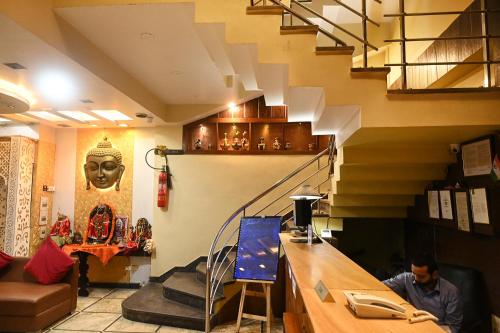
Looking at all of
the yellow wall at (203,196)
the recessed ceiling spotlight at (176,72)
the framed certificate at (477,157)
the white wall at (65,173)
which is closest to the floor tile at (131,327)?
the yellow wall at (203,196)

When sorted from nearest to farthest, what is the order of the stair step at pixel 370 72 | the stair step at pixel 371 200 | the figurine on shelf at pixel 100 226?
1. the stair step at pixel 370 72
2. the stair step at pixel 371 200
3. the figurine on shelf at pixel 100 226

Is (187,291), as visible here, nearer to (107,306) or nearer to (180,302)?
(180,302)

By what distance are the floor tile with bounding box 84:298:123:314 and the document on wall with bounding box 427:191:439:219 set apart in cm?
404

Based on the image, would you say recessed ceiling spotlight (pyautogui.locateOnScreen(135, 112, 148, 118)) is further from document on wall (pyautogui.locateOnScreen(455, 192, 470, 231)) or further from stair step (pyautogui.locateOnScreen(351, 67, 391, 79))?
document on wall (pyautogui.locateOnScreen(455, 192, 470, 231))

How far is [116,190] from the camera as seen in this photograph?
5.75m

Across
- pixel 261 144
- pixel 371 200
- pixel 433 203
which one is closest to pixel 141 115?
pixel 261 144

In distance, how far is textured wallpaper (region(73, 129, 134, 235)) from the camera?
18.8ft

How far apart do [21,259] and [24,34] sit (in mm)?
3119

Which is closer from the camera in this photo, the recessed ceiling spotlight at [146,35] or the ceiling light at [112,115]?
the recessed ceiling spotlight at [146,35]

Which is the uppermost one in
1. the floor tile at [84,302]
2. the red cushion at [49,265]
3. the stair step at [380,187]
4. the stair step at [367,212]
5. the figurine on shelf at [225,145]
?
the figurine on shelf at [225,145]

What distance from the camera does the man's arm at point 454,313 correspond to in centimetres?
211

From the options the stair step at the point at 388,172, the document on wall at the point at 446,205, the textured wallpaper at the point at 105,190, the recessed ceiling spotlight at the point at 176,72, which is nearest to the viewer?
the document on wall at the point at 446,205

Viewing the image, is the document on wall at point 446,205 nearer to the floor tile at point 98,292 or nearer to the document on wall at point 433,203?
the document on wall at point 433,203

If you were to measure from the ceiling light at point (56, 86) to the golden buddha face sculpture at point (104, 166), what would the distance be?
1662 millimetres
